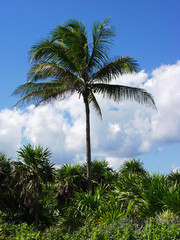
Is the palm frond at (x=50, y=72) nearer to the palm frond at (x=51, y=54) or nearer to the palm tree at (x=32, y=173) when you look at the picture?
the palm frond at (x=51, y=54)

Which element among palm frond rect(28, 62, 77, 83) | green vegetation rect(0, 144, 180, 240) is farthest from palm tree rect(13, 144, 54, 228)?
palm frond rect(28, 62, 77, 83)

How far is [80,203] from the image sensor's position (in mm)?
11328

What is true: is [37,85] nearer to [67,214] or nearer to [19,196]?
[19,196]

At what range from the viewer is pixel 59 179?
52.7 feet

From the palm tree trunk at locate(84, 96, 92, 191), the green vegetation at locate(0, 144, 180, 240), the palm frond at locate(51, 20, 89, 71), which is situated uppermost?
the palm frond at locate(51, 20, 89, 71)

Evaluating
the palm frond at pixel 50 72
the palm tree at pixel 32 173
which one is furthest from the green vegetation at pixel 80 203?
the palm frond at pixel 50 72

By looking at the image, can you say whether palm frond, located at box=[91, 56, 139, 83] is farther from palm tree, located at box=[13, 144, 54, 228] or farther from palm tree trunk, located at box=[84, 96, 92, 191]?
palm tree, located at box=[13, 144, 54, 228]

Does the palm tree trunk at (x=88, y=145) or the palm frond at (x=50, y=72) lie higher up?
the palm frond at (x=50, y=72)

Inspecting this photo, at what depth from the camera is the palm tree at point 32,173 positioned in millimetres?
13578

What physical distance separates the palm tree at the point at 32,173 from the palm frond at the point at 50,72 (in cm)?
488

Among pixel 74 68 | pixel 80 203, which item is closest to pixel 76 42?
pixel 74 68

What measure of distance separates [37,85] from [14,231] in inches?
388

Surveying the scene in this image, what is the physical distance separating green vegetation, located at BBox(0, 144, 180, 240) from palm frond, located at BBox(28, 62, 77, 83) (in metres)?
4.95

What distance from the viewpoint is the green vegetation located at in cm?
724
